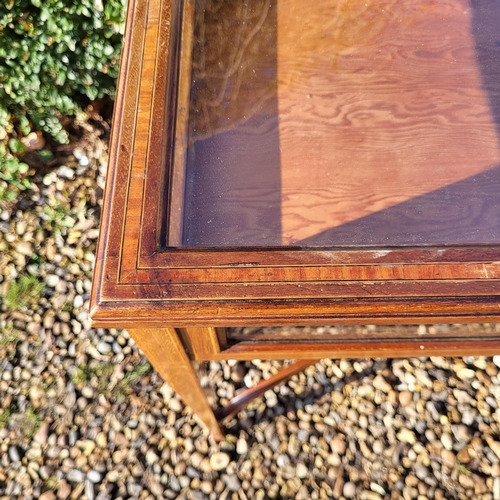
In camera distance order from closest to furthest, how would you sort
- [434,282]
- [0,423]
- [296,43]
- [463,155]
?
[434,282]
[463,155]
[296,43]
[0,423]

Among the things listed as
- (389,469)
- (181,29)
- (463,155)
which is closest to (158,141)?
(181,29)

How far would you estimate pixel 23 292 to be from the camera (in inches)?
65.7

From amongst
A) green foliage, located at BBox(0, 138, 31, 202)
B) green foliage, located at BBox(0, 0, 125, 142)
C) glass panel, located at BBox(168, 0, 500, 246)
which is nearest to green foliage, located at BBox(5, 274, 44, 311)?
green foliage, located at BBox(0, 138, 31, 202)

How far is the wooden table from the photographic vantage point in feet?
2.30

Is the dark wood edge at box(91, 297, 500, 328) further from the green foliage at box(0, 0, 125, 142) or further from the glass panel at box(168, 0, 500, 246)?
the green foliage at box(0, 0, 125, 142)

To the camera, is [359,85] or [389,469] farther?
[389,469]

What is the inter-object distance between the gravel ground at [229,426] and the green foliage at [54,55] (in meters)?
0.63

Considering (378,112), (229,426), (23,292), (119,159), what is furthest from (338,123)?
(23,292)

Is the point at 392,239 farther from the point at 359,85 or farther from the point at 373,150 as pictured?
the point at 359,85

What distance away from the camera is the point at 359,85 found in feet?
3.70

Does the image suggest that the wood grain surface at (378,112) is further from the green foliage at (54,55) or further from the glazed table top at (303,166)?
the green foliage at (54,55)

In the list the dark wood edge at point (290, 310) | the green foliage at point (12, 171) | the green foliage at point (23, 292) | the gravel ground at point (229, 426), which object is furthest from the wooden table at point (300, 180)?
the green foliage at point (12, 171)

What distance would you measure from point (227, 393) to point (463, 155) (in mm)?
948

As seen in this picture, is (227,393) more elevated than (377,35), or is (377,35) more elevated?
(377,35)
